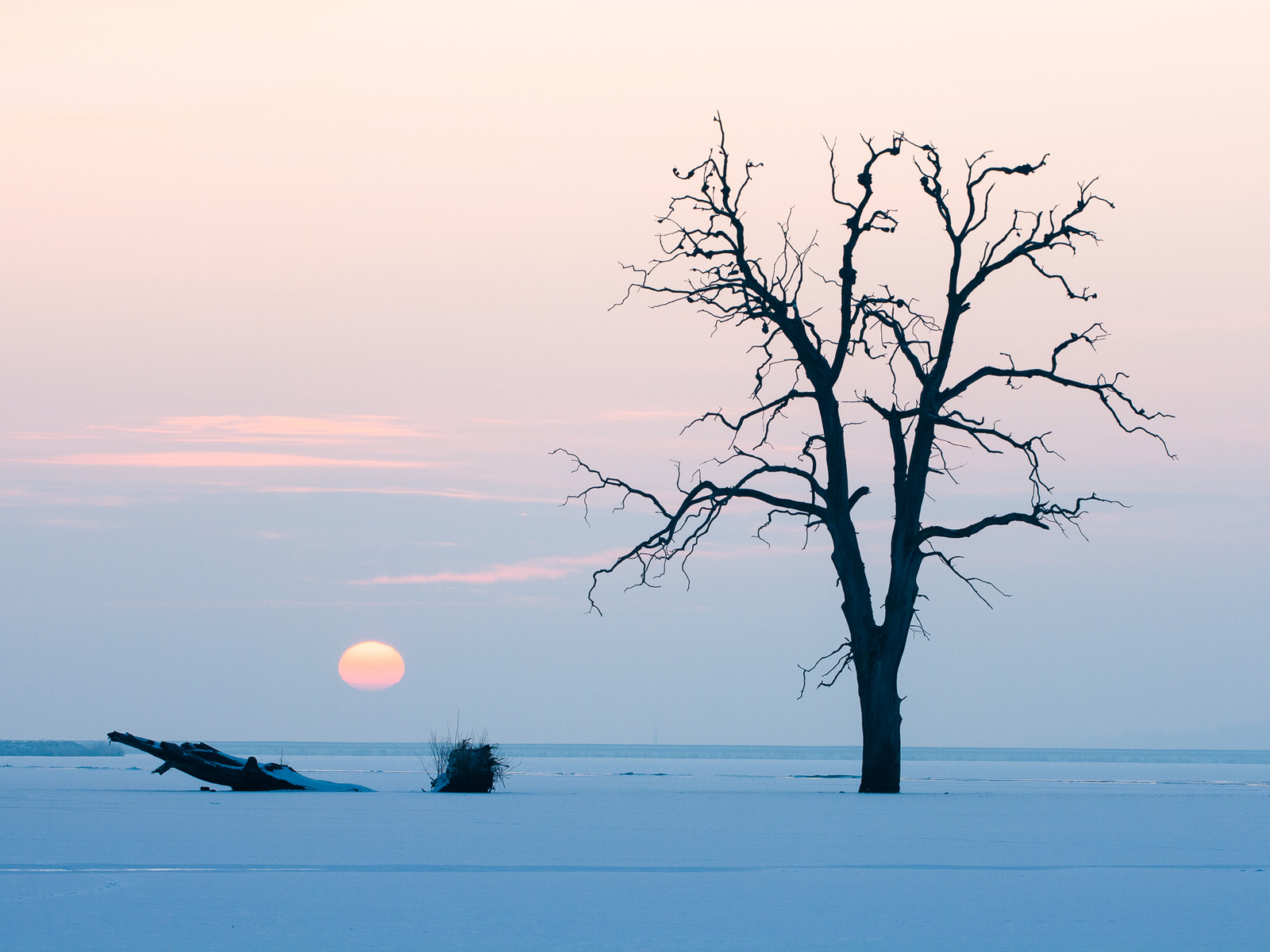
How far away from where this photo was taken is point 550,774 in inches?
1353

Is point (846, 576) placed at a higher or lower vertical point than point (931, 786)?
higher

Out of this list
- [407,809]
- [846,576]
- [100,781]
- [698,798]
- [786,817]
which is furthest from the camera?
[100,781]

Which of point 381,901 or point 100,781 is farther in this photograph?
point 100,781

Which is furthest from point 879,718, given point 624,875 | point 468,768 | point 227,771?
point 624,875

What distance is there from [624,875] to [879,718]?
13.1m

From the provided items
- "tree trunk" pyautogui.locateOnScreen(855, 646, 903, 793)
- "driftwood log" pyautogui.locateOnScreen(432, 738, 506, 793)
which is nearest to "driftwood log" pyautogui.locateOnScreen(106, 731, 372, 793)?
"driftwood log" pyautogui.locateOnScreen(432, 738, 506, 793)

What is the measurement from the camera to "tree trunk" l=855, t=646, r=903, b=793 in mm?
22609

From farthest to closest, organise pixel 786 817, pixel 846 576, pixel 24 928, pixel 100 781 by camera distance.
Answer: pixel 100 781
pixel 846 576
pixel 786 817
pixel 24 928

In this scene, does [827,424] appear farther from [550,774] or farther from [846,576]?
[550,774]

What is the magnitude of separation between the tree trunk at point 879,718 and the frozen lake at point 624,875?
3.43 meters

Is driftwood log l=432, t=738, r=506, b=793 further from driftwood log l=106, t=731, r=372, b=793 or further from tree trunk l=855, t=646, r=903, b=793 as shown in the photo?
tree trunk l=855, t=646, r=903, b=793

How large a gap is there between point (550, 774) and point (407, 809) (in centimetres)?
1710

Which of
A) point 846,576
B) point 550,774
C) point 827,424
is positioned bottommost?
point 550,774

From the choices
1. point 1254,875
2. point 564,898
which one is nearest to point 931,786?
point 1254,875
